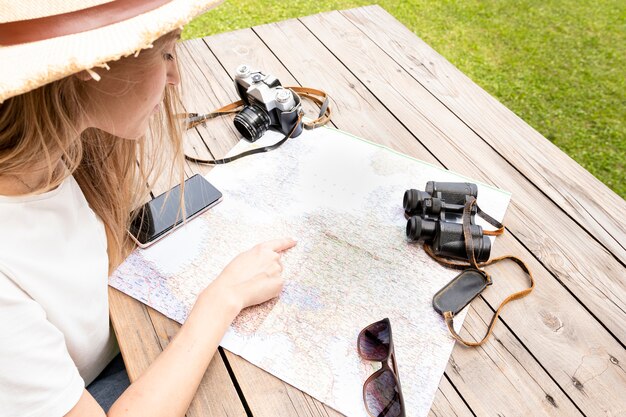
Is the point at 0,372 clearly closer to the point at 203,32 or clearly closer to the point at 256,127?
the point at 256,127

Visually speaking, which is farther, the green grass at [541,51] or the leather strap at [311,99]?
the green grass at [541,51]

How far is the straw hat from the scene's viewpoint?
0.54 meters

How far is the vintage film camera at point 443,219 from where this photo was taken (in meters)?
1.00

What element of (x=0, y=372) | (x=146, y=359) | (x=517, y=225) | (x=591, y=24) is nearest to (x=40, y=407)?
(x=0, y=372)

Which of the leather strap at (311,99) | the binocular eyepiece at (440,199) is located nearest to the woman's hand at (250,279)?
the binocular eyepiece at (440,199)

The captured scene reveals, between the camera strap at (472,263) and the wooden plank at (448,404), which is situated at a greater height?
the camera strap at (472,263)

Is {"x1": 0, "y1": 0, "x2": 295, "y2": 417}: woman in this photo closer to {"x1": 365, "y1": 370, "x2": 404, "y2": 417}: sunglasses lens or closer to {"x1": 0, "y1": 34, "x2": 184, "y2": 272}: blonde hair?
{"x1": 0, "y1": 34, "x2": 184, "y2": 272}: blonde hair

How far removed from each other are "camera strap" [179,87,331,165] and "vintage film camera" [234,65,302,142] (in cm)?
3

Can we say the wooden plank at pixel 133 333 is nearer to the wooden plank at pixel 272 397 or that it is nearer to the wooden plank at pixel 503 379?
the wooden plank at pixel 272 397

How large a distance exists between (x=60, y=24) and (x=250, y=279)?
1.77 ft

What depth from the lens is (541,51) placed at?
313 centimetres

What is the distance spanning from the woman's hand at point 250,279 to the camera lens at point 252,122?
389 millimetres

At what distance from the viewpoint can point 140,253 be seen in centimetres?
103

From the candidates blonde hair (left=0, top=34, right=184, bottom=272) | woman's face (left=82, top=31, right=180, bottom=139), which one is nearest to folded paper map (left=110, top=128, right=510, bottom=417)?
blonde hair (left=0, top=34, right=184, bottom=272)
